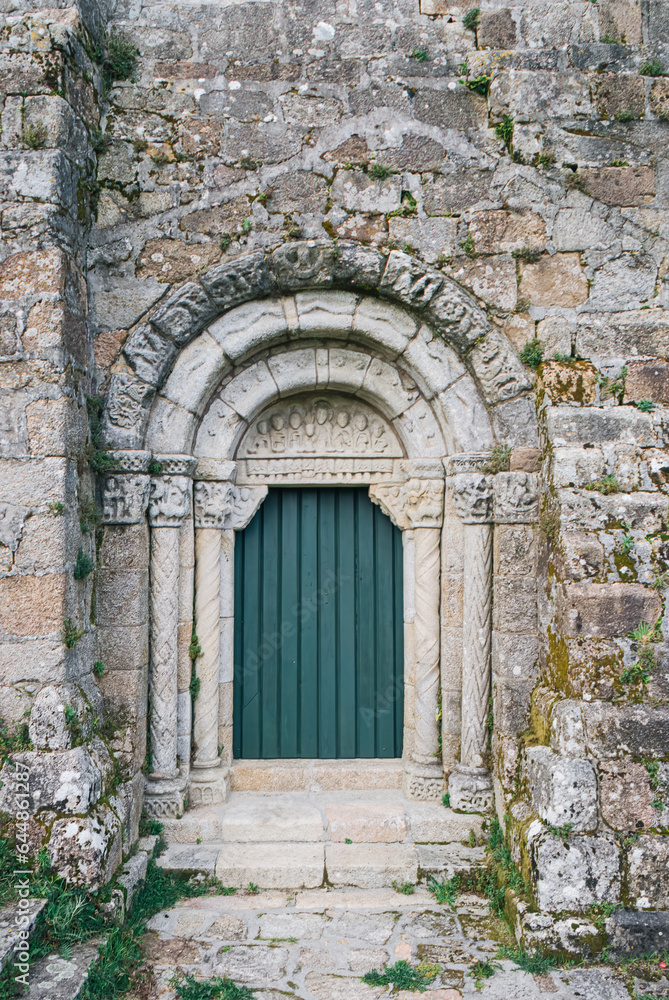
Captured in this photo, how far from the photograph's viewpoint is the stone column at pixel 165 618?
4160 mm

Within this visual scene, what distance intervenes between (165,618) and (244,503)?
0.92 m

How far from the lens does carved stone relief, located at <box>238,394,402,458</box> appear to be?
465cm

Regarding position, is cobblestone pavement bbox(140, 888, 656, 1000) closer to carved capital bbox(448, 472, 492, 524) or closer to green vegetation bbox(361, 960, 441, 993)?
green vegetation bbox(361, 960, 441, 993)

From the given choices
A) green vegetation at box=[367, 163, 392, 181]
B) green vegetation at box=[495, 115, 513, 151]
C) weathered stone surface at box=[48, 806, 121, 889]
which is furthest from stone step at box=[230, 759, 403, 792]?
green vegetation at box=[495, 115, 513, 151]

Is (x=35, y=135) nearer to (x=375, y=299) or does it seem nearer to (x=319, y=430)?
(x=375, y=299)

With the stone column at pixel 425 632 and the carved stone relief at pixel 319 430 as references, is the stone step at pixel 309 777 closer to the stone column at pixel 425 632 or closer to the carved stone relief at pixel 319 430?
the stone column at pixel 425 632

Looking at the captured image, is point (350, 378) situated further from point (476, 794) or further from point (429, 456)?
point (476, 794)

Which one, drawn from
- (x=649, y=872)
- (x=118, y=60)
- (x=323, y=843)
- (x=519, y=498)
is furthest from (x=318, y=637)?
(x=118, y=60)

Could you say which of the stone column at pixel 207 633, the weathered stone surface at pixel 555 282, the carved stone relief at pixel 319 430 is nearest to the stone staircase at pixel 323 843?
the stone column at pixel 207 633

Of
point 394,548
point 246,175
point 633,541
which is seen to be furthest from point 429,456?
point 246,175

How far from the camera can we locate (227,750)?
446 cm

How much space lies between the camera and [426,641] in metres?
4.37

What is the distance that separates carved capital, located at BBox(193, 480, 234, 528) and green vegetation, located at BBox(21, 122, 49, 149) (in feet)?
6.91

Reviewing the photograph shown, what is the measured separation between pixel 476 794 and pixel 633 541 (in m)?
1.83
